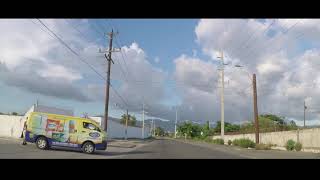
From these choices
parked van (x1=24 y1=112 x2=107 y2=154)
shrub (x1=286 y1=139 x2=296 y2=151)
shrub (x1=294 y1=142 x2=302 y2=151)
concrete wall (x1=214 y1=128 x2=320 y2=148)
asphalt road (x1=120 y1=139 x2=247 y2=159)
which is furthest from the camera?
shrub (x1=286 y1=139 x2=296 y2=151)

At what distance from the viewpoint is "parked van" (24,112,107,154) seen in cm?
2562

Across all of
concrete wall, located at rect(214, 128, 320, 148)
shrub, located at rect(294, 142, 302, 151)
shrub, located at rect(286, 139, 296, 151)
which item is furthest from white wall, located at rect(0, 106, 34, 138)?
concrete wall, located at rect(214, 128, 320, 148)

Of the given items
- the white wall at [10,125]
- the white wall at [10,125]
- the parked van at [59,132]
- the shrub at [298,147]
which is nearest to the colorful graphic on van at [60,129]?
the parked van at [59,132]

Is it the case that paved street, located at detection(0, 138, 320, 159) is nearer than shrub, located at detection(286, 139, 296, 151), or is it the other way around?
paved street, located at detection(0, 138, 320, 159)

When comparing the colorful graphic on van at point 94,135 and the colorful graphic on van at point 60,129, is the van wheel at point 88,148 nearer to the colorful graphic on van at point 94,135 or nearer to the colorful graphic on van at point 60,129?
the colorful graphic on van at point 60,129

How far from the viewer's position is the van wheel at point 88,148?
2638cm

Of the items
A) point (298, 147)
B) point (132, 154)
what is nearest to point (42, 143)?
point (132, 154)

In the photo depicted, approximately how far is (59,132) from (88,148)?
1997 mm

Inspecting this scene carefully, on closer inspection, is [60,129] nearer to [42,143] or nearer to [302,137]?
[42,143]

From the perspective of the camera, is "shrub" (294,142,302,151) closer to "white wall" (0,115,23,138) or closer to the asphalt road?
the asphalt road
